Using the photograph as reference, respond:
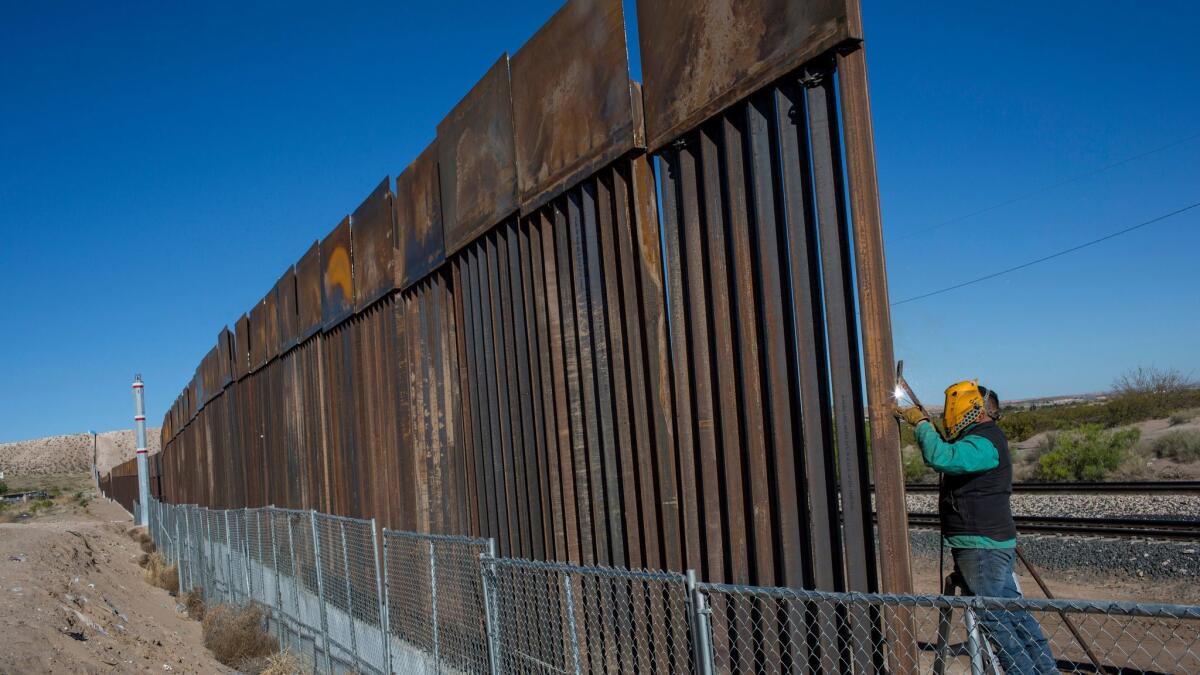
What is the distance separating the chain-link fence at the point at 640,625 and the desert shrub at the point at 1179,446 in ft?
58.9

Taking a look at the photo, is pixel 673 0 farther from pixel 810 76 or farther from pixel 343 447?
pixel 343 447

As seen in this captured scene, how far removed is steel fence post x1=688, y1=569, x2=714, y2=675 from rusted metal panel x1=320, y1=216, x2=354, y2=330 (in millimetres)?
8529

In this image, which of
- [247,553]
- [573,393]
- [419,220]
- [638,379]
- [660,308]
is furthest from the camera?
[247,553]

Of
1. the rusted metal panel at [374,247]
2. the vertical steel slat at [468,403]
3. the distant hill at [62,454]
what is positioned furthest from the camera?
the distant hill at [62,454]

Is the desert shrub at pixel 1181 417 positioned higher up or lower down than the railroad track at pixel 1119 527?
higher up

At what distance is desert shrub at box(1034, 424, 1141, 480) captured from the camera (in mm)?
22984

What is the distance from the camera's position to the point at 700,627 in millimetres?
3922

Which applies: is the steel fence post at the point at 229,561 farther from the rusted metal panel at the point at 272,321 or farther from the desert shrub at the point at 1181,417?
the desert shrub at the point at 1181,417

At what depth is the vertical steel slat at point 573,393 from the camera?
20.6ft

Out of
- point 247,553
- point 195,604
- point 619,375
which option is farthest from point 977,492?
point 195,604

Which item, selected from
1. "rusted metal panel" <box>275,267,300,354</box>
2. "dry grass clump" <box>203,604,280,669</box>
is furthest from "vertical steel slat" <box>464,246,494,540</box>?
"rusted metal panel" <box>275,267,300,354</box>

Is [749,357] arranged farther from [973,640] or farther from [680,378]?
[973,640]

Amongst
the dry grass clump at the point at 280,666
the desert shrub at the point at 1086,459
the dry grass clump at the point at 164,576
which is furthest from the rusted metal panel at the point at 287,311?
the desert shrub at the point at 1086,459

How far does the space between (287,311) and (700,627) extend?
41.8 ft
